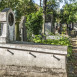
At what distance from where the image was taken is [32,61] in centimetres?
570

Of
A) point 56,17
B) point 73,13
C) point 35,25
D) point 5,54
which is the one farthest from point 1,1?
point 5,54

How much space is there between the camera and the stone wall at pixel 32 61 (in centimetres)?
541

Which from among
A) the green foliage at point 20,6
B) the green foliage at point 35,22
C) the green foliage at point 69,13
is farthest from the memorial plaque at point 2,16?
the green foliage at point 69,13

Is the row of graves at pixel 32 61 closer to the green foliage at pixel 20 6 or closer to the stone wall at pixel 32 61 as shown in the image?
the stone wall at pixel 32 61

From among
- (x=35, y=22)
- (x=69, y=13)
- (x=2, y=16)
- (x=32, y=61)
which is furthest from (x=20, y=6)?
(x=32, y=61)

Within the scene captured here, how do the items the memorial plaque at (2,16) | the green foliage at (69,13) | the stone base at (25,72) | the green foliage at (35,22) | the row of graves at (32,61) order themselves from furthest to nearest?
the green foliage at (69,13)
the green foliage at (35,22)
the memorial plaque at (2,16)
the stone base at (25,72)
the row of graves at (32,61)

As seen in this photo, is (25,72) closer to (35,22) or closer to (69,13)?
(35,22)

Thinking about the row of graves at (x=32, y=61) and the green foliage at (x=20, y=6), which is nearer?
the row of graves at (x=32, y=61)

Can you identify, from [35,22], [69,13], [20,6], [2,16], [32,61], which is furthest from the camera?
[20,6]

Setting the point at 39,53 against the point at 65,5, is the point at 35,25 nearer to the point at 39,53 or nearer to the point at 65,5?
the point at 39,53

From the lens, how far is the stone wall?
5.41 m

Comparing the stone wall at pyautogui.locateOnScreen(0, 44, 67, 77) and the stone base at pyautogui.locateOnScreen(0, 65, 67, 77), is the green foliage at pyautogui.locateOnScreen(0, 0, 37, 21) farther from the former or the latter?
the stone base at pyautogui.locateOnScreen(0, 65, 67, 77)

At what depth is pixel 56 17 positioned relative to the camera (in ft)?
99.7

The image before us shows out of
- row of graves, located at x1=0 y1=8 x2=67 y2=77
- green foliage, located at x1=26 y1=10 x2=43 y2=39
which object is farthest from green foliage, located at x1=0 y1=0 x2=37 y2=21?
row of graves, located at x1=0 y1=8 x2=67 y2=77
